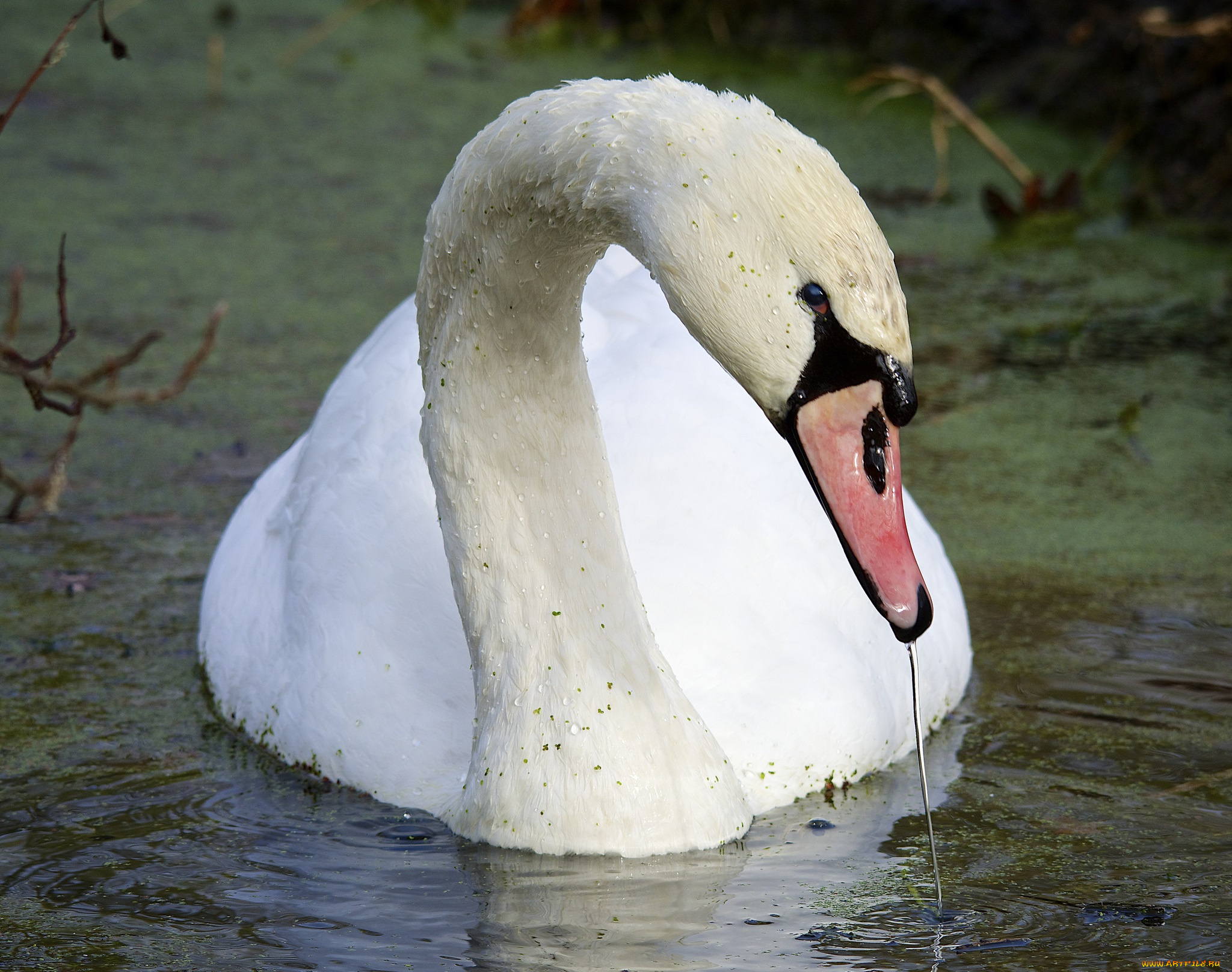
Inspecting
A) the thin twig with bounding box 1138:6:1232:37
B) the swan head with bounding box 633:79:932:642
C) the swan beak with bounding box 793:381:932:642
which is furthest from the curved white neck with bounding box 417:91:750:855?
the thin twig with bounding box 1138:6:1232:37

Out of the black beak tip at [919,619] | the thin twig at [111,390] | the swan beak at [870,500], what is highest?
the thin twig at [111,390]

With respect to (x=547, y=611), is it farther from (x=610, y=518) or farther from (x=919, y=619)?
(x=919, y=619)

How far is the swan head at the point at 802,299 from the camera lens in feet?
7.34

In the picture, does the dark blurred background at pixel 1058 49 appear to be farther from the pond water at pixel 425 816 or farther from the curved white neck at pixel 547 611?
the curved white neck at pixel 547 611

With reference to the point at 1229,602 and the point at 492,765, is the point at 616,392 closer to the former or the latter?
the point at 492,765

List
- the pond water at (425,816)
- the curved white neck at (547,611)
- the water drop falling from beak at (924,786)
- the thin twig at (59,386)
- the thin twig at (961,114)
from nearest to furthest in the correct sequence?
the thin twig at (59,386)
the water drop falling from beak at (924,786)
the pond water at (425,816)
the curved white neck at (547,611)
the thin twig at (961,114)

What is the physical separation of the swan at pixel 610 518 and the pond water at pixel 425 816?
0.13 meters

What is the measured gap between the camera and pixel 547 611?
3.00 metres

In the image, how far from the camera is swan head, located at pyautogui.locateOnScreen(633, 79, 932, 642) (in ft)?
7.34

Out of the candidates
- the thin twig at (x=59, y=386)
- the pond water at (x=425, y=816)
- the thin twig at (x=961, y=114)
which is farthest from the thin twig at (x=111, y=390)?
the thin twig at (x=961, y=114)

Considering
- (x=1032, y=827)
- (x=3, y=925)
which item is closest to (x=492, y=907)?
(x=3, y=925)

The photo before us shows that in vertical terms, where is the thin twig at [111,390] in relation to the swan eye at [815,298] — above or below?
below

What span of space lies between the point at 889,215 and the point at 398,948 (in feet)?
16.9

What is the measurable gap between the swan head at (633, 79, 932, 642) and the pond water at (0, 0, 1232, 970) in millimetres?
741
